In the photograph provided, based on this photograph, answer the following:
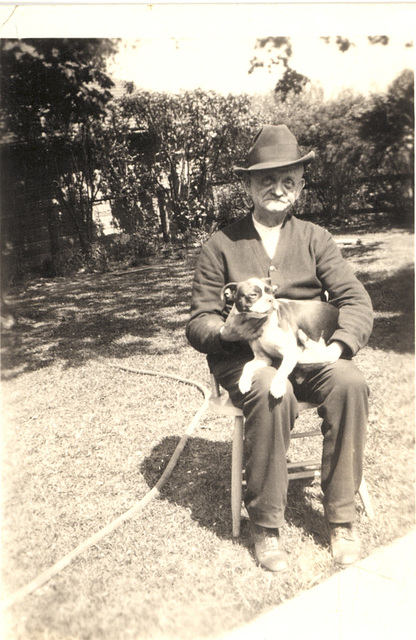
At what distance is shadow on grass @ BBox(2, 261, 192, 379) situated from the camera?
557cm

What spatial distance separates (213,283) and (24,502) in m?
1.59

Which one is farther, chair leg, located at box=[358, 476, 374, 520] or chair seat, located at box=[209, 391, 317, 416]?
chair leg, located at box=[358, 476, 374, 520]

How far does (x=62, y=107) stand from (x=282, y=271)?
4.52 m

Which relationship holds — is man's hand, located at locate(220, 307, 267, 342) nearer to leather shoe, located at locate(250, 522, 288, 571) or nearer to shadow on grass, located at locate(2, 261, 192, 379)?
leather shoe, located at locate(250, 522, 288, 571)

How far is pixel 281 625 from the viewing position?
78.4 inches

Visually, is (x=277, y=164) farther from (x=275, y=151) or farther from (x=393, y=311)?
(x=393, y=311)

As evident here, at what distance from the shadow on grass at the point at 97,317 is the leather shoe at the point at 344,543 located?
10.8 feet

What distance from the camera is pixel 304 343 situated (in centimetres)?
240

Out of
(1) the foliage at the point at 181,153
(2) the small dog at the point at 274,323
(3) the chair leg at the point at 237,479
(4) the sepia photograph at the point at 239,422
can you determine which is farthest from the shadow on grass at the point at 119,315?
(3) the chair leg at the point at 237,479

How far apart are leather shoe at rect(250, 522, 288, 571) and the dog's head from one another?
37.4 inches

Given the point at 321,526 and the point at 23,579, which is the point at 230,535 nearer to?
the point at 321,526

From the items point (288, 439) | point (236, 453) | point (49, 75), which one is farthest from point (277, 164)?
point (49, 75)

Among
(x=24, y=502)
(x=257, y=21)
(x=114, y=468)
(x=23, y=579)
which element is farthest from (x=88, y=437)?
(x=257, y=21)

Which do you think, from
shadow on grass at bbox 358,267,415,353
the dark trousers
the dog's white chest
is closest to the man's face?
the dog's white chest
